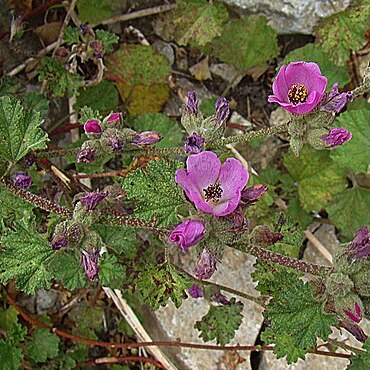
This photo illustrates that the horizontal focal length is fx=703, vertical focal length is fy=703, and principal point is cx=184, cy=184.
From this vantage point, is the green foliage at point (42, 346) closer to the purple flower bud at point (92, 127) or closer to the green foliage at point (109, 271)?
the green foliage at point (109, 271)

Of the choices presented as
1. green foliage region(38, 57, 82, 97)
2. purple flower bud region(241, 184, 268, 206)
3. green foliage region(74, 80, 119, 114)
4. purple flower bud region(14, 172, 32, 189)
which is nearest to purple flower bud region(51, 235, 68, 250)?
purple flower bud region(14, 172, 32, 189)

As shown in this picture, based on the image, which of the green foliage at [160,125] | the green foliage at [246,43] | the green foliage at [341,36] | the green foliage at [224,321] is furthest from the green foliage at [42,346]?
the green foliage at [341,36]

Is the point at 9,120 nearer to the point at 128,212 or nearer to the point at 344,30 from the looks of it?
the point at 128,212

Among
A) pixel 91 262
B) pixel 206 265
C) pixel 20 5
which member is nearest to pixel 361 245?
pixel 206 265

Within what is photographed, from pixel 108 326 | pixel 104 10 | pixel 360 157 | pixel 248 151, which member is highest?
pixel 104 10

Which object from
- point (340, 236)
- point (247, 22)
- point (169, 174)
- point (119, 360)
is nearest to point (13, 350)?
point (119, 360)

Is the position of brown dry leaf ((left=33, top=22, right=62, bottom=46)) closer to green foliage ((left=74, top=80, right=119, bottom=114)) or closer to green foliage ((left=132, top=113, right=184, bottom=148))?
green foliage ((left=74, top=80, right=119, bottom=114))
